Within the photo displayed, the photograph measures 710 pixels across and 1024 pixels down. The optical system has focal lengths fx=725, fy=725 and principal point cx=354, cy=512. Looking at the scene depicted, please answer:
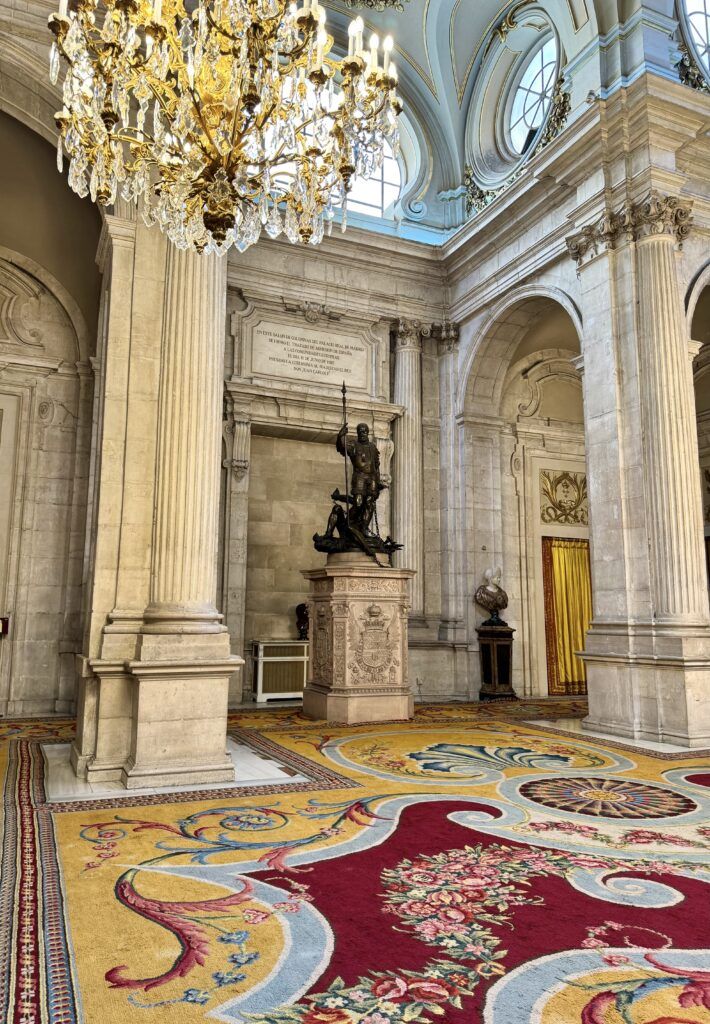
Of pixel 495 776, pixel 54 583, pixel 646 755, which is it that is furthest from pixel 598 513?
pixel 54 583

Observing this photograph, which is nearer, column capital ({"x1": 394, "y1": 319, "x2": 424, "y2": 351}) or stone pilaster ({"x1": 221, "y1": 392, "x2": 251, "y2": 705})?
stone pilaster ({"x1": 221, "y1": 392, "x2": 251, "y2": 705})

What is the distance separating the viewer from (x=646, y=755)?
643 cm

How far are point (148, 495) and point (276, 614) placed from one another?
17.0 feet

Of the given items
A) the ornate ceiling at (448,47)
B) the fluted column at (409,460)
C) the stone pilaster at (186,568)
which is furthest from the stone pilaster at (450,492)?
the stone pilaster at (186,568)

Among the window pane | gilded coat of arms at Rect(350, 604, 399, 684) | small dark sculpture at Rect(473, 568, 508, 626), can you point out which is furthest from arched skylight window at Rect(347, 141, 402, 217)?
gilded coat of arms at Rect(350, 604, 399, 684)

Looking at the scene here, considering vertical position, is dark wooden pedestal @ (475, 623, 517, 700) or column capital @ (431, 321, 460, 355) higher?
column capital @ (431, 321, 460, 355)

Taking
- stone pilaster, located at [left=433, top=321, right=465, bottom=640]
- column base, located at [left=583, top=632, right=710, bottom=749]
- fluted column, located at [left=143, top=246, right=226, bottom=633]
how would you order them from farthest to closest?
stone pilaster, located at [left=433, top=321, right=465, bottom=640]
column base, located at [left=583, top=632, right=710, bottom=749]
fluted column, located at [left=143, top=246, right=226, bottom=633]

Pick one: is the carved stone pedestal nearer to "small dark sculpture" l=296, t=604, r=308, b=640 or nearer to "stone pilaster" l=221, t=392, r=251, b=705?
"stone pilaster" l=221, t=392, r=251, b=705

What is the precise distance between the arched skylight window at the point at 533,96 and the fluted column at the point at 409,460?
3268 millimetres

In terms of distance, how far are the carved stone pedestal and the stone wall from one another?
7.28ft

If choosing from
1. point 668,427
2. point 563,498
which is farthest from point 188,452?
point 563,498

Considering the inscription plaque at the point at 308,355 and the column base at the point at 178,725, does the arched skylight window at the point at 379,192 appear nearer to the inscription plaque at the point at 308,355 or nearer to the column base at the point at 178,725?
the inscription plaque at the point at 308,355

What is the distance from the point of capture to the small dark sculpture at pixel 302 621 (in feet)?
35.0

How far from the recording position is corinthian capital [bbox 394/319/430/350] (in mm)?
11539
